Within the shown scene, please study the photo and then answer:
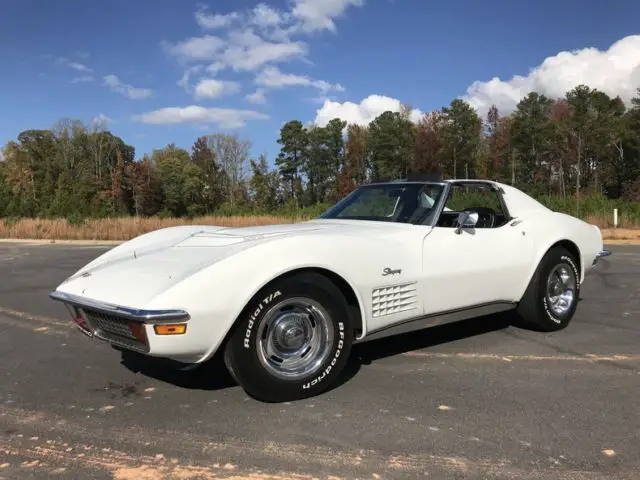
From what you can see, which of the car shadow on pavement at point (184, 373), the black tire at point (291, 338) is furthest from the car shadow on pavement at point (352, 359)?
the black tire at point (291, 338)

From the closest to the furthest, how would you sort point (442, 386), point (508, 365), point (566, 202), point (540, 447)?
point (540, 447) → point (442, 386) → point (508, 365) → point (566, 202)

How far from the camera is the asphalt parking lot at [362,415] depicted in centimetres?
271

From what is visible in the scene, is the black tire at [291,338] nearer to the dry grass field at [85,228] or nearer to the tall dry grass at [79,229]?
the tall dry grass at [79,229]

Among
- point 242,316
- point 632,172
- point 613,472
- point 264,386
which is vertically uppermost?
point 632,172

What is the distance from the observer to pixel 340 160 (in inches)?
2766

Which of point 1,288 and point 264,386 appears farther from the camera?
point 1,288

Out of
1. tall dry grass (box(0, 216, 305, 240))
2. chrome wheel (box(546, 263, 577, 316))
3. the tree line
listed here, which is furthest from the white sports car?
the tree line

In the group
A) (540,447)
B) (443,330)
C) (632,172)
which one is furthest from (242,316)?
(632,172)

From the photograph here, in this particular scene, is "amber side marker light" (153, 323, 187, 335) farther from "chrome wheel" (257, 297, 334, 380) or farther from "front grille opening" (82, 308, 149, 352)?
"chrome wheel" (257, 297, 334, 380)

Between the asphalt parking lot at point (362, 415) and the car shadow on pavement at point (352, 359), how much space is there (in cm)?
2

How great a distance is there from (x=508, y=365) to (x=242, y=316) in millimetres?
2225

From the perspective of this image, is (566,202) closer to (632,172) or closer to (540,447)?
(540,447)

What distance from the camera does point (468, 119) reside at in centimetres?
6044

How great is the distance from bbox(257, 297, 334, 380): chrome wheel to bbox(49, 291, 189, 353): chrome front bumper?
1.98 ft
